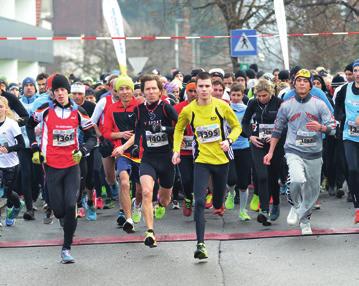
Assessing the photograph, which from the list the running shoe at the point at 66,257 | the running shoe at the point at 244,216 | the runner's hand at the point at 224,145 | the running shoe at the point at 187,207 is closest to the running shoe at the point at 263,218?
the running shoe at the point at 244,216

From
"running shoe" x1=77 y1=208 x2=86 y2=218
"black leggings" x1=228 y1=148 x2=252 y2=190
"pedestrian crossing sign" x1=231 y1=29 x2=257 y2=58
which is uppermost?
"pedestrian crossing sign" x1=231 y1=29 x2=257 y2=58

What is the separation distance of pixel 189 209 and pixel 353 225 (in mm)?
2252

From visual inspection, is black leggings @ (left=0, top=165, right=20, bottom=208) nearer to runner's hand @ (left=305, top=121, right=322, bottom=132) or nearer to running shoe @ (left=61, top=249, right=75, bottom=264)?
running shoe @ (left=61, top=249, right=75, bottom=264)

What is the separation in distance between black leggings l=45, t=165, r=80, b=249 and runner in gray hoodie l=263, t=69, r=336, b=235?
2.42m

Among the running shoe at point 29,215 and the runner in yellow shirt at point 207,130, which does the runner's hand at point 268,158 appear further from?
the running shoe at point 29,215

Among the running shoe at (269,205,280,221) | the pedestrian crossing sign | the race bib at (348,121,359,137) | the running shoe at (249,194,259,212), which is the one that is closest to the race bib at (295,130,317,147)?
the race bib at (348,121,359,137)

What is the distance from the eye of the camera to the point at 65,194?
1052cm

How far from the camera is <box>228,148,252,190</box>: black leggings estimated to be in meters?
13.2

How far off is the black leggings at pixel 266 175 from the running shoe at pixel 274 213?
58 millimetres

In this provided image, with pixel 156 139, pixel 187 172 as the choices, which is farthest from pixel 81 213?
pixel 156 139

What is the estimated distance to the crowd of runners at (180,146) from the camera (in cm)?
1068

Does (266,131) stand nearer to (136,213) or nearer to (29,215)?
(136,213)

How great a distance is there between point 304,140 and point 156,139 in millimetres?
1649

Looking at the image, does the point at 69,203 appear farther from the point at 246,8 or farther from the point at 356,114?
the point at 246,8
